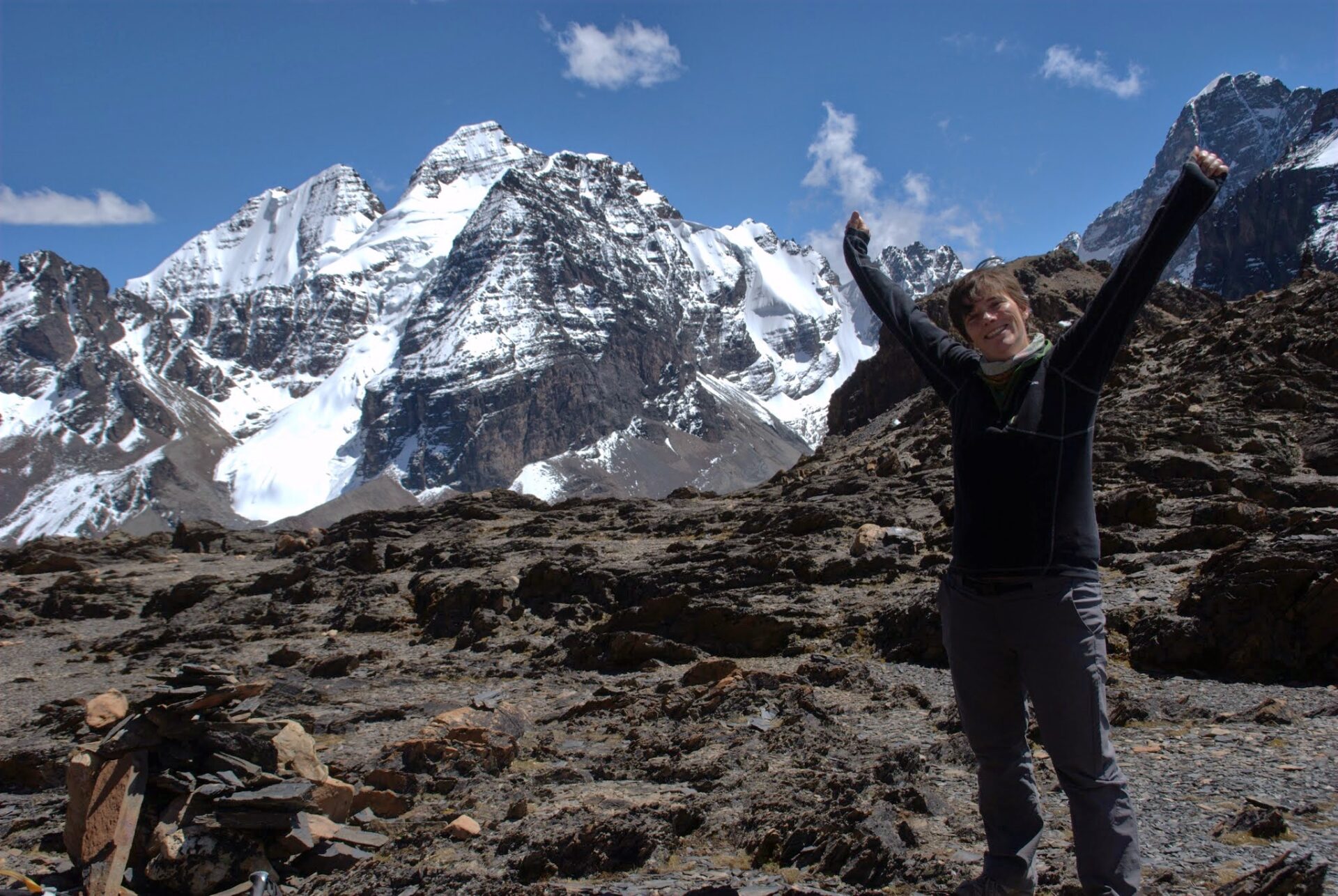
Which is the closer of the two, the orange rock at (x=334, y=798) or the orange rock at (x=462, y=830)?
the orange rock at (x=462, y=830)

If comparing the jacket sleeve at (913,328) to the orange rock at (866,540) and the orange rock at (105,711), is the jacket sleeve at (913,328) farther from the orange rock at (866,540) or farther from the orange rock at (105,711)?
the orange rock at (866,540)

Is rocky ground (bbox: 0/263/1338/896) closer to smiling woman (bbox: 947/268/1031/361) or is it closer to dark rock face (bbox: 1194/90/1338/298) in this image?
smiling woman (bbox: 947/268/1031/361)

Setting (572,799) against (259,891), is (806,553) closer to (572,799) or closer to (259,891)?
(572,799)

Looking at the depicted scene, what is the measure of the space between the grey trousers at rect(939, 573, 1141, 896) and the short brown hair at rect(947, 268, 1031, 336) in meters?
1.24

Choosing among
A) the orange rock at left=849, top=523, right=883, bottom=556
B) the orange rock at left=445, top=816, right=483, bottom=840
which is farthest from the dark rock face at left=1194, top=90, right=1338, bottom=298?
the orange rock at left=445, top=816, right=483, bottom=840

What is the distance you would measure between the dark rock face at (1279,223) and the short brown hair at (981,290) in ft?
516

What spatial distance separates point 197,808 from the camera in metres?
7.68

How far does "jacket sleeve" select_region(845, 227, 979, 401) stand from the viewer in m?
4.63

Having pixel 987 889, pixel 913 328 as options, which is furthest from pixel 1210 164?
pixel 987 889

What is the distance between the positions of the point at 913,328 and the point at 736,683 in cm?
756

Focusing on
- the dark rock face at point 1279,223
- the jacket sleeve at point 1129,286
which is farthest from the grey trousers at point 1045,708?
the dark rock face at point 1279,223

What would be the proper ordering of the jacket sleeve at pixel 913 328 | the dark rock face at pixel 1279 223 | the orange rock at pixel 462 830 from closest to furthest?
the jacket sleeve at pixel 913 328 < the orange rock at pixel 462 830 < the dark rock face at pixel 1279 223

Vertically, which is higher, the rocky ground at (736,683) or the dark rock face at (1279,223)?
the dark rock face at (1279,223)

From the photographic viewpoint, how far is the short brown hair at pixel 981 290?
4.55 meters
